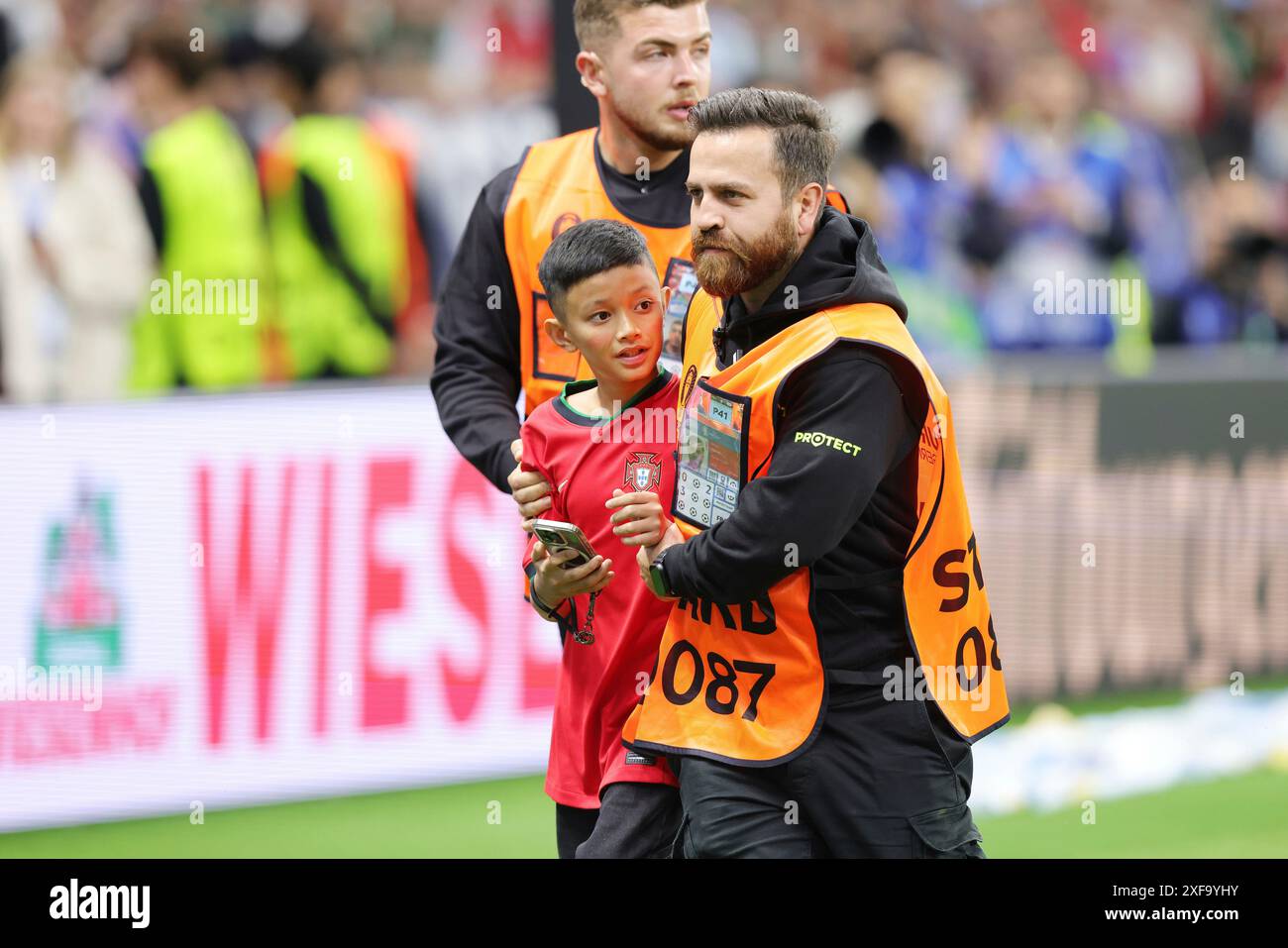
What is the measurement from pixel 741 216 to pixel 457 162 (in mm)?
6422

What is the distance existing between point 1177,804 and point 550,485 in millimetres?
4179

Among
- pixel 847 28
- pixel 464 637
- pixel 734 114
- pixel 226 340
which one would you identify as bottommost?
pixel 464 637

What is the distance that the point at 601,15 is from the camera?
14.6ft

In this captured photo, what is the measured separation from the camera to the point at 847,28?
11.2m

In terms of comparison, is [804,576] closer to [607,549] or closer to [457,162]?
[607,549]

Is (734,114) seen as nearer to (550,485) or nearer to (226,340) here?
(550,485)

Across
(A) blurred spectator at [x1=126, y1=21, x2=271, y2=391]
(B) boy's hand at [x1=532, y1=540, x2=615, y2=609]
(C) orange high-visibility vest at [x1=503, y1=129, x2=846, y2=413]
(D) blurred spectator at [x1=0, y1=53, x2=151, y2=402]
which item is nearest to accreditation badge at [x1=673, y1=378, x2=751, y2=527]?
(B) boy's hand at [x1=532, y1=540, x2=615, y2=609]

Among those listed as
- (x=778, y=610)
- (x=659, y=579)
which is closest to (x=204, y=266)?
(x=659, y=579)

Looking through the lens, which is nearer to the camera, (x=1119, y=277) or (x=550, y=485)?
(x=550, y=485)

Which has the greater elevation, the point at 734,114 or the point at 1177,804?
the point at 734,114

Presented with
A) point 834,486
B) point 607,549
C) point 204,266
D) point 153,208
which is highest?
point 153,208

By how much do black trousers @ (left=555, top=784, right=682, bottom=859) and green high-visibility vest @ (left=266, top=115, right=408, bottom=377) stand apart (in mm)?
5467

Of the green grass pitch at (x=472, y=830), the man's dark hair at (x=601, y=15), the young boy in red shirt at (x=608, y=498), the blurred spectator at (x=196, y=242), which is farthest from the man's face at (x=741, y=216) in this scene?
the blurred spectator at (x=196, y=242)

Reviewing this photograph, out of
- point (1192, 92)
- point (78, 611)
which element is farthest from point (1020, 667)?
point (1192, 92)
